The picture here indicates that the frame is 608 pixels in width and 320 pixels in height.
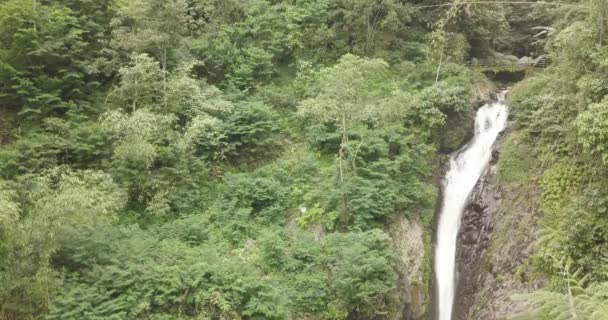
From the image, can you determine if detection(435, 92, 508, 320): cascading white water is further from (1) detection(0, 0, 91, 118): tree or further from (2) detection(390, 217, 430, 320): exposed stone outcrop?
(1) detection(0, 0, 91, 118): tree

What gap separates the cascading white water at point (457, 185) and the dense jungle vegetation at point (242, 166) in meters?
0.67

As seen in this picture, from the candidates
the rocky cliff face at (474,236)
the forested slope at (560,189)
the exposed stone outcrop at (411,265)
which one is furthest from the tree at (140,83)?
the forested slope at (560,189)

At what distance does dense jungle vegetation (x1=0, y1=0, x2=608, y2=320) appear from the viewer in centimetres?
1090

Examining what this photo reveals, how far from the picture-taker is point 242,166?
1736cm

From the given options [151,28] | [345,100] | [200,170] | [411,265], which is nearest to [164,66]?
[151,28]

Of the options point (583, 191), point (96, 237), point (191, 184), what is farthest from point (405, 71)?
point (96, 237)

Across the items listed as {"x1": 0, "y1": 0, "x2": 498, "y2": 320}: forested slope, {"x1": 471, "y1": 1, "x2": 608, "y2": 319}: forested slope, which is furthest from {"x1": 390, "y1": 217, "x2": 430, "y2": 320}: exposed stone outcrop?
{"x1": 471, "y1": 1, "x2": 608, "y2": 319}: forested slope

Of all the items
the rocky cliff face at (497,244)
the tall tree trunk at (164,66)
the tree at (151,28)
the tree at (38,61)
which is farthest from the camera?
the tree at (151,28)

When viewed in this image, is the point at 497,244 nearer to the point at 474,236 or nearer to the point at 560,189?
the point at 474,236

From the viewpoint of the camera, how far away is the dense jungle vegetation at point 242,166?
10898 mm

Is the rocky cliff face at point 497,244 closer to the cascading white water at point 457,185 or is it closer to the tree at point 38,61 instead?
the cascading white water at point 457,185

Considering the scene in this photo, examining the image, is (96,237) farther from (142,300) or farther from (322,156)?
(322,156)

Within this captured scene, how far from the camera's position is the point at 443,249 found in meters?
16.2

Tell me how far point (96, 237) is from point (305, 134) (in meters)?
9.45
